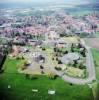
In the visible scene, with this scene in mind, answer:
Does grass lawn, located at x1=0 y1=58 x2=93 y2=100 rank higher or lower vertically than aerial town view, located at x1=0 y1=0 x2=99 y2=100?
lower

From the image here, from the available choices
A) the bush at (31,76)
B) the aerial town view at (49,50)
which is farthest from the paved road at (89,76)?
the bush at (31,76)

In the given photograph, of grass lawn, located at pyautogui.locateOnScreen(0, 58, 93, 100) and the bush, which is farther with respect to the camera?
the bush

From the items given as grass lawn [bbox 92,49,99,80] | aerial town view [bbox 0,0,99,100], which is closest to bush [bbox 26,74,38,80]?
aerial town view [bbox 0,0,99,100]

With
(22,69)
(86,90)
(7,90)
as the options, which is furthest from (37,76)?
(86,90)

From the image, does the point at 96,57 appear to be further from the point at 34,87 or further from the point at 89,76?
the point at 34,87

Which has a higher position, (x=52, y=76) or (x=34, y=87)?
(x=52, y=76)

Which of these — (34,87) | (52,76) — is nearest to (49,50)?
(52,76)

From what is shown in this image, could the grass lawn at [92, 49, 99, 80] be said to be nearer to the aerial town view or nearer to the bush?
the aerial town view

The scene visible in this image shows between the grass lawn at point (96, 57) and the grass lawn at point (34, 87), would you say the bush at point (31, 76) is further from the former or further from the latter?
the grass lawn at point (96, 57)
